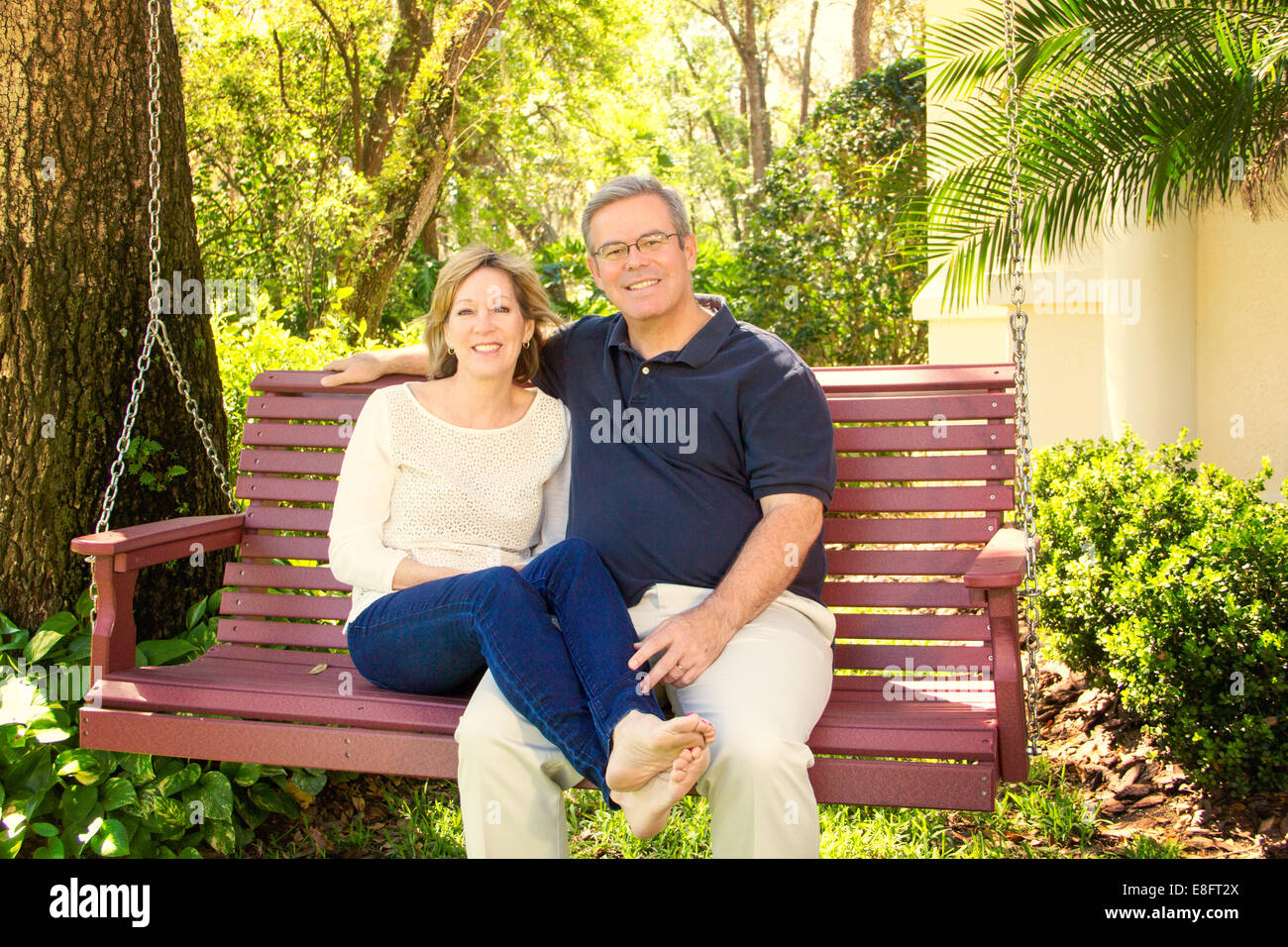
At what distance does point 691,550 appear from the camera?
2.96 m

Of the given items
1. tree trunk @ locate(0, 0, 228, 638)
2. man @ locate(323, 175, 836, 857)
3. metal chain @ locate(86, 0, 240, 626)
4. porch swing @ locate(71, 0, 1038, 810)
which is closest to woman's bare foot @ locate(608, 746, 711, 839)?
man @ locate(323, 175, 836, 857)

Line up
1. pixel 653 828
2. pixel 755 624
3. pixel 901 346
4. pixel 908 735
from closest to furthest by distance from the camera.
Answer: pixel 653 828
pixel 908 735
pixel 755 624
pixel 901 346

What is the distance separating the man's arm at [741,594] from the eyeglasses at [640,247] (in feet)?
2.38

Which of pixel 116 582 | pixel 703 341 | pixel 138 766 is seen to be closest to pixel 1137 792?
pixel 703 341

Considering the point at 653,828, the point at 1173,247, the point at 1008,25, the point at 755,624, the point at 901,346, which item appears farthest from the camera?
the point at 901,346

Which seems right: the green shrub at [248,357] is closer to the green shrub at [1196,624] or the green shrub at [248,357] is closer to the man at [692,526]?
the man at [692,526]

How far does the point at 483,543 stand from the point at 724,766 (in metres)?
1.01

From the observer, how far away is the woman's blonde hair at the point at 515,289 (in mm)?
3238

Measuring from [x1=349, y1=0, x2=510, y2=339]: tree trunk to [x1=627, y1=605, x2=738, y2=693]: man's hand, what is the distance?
669cm

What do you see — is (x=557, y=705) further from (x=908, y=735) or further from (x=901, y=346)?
(x=901, y=346)

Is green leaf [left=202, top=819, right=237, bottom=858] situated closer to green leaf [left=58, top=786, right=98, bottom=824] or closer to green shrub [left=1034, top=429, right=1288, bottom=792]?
green leaf [left=58, top=786, right=98, bottom=824]

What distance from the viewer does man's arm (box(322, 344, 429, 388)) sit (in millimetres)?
3682

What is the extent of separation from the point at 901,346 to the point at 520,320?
→ 742cm
